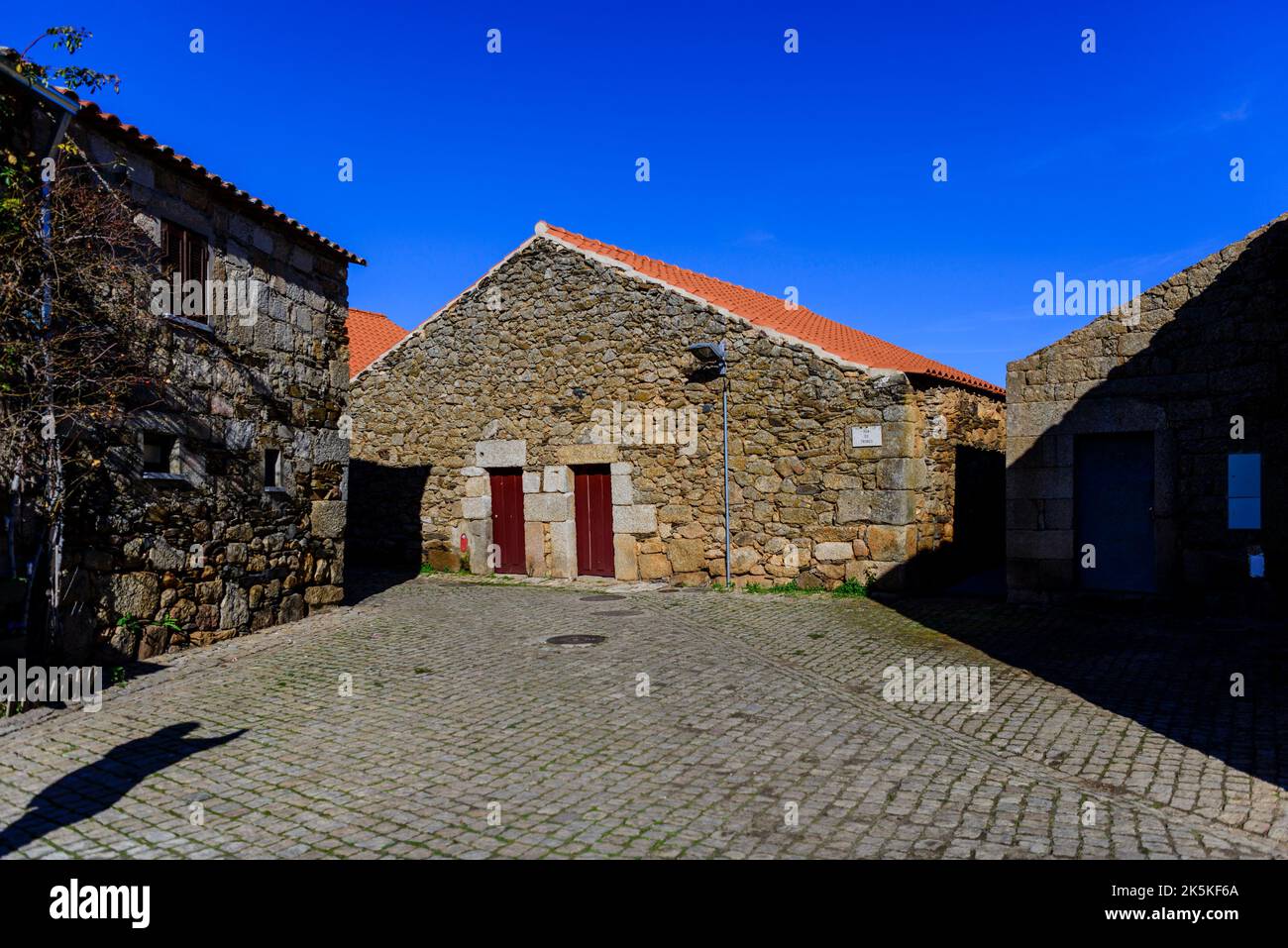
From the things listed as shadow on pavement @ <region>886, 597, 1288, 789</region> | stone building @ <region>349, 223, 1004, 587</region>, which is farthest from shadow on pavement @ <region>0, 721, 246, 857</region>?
stone building @ <region>349, 223, 1004, 587</region>

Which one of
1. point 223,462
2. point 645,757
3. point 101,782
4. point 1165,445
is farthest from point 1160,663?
point 223,462

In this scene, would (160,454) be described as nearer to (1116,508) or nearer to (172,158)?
(172,158)

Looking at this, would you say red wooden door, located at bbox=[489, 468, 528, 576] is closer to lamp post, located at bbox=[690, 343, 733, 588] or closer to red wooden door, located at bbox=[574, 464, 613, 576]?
red wooden door, located at bbox=[574, 464, 613, 576]

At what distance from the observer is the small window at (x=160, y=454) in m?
7.54

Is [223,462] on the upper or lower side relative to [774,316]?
lower

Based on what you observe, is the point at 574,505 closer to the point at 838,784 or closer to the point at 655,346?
the point at 655,346

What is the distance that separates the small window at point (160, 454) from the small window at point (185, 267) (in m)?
1.18

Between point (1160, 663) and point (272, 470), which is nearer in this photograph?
point (1160, 663)

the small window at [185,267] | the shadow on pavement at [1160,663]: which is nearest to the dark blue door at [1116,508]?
the shadow on pavement at [1160,663]

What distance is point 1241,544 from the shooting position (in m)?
8.69

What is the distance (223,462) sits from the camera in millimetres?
8445

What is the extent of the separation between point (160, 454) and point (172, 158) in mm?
2739

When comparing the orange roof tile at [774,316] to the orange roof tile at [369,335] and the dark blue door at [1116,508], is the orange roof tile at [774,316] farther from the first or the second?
the orange roof tile at [369,335]

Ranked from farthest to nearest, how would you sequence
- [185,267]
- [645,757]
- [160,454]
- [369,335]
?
[369,335]
[185,267]
[160,454]
[645,757]
